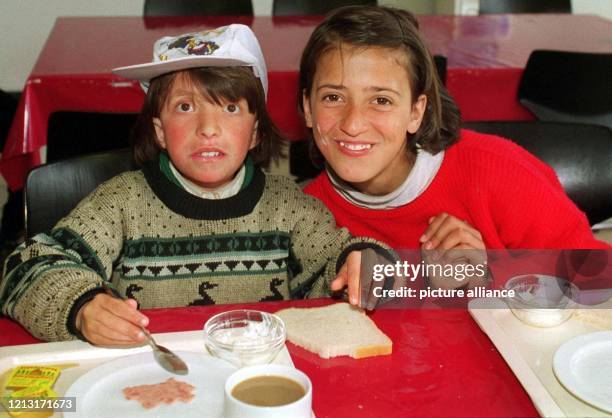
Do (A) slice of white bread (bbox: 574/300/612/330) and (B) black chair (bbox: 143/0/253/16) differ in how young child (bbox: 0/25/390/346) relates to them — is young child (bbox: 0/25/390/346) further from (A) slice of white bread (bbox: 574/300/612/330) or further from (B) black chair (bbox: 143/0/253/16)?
(B) black chair (bbox: 143/0/253/16)

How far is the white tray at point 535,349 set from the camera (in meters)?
0.93

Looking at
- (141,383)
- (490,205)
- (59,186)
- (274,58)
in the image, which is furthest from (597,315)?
(274,58)

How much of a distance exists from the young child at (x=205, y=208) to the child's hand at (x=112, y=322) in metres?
0.26

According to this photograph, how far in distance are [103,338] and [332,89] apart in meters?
0.69

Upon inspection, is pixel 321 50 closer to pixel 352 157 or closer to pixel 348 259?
pixel 352 157

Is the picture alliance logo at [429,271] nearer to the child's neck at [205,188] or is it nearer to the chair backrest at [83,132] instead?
the child's neck at [205,188]

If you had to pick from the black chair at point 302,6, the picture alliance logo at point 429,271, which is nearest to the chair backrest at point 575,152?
the picture alliance logo at point 429,271

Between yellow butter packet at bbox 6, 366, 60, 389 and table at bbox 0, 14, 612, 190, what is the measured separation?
4.87ft

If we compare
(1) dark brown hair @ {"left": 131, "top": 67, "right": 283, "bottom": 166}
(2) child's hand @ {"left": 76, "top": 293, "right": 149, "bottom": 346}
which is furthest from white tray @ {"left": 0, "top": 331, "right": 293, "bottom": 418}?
(1) dark brown hair @ {"left": 131, "top": 67, "right": 283, "bottom": 166}

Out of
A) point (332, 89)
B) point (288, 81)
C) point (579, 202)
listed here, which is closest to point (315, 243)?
point (332, 89)

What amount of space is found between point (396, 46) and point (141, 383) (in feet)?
2.86

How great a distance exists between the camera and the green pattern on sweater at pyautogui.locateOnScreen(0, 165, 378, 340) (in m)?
1.47

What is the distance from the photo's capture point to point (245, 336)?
1.08 m

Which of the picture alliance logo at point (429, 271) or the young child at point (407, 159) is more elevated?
the young child at point (407, 159)
